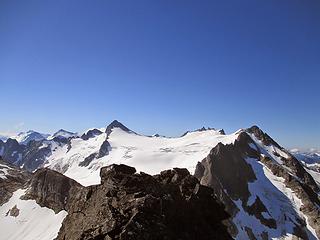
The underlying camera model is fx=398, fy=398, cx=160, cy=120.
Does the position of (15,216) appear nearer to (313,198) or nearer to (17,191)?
(17,191)

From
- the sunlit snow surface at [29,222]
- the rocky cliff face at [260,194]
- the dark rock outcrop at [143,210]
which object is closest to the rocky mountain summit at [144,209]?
the dark rock outcrop at [143,210]

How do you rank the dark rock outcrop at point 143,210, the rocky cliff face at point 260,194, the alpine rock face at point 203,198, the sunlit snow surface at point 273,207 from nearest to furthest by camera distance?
the dark rock outcrop at point 143,210 → the alpine rock face at point 203,198 → the sunlit snow surface at point 273,207 → the rocky cliff face at point 260,194

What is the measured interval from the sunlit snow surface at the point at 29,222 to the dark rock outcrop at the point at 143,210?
98971 millimetres

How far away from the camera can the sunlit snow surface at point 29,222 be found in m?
130

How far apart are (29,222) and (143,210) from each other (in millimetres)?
124550

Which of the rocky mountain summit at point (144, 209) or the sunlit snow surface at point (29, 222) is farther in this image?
the sunlit snow surface at point (29, 222)

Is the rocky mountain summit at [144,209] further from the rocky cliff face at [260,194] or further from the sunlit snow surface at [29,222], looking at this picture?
the rocky cliff face at [260,194]

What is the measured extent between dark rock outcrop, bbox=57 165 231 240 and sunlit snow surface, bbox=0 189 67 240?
99.0 m

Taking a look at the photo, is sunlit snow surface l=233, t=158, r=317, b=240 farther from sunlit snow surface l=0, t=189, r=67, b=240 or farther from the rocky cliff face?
sunlit snow surface l=0, t=189, r=67, b=240

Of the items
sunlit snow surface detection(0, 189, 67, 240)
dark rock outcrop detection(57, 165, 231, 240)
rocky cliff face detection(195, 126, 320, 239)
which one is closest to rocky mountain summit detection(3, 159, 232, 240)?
dark rock outcrop detection(57, 165, 231, 240)

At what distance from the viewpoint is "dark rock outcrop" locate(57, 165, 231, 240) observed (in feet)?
87.4

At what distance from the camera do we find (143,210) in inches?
1089

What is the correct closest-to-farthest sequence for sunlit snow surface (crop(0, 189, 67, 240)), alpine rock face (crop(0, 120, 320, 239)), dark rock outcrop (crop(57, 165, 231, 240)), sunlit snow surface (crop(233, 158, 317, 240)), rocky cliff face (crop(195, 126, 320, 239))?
dark rock outcrop (crop(57, 165, 231, 240))
alpine rock face (crop(0, 120, 320, 239))
sunlit snow surface (crop(0, 189, 67, 240))
sunlit snow surface (crop(233, 158, 317, 240))
rocky cliff face (crop(195, 126, 320, 239))

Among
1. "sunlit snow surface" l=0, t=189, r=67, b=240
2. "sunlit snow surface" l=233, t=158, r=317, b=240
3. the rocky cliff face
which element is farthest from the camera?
the rocky cliff face
